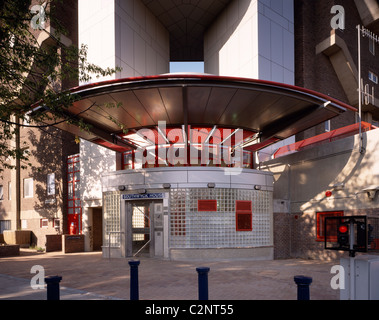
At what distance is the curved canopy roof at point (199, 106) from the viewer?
47.5 feet

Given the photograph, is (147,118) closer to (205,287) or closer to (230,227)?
(230,227)

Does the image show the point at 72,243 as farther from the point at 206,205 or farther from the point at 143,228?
the point at 206,205

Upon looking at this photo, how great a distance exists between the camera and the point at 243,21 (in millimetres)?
25062

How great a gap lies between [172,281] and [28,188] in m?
21.9

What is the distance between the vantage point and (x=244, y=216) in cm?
1647

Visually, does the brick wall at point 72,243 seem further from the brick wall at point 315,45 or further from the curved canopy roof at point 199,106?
the brick wall at point 315,45

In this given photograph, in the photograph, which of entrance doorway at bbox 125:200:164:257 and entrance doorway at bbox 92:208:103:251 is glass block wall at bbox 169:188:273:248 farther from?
entrance doorway at bbox 92:208:103:251

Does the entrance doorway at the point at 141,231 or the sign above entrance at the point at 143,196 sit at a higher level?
the sign above entrance at the point at 143,196

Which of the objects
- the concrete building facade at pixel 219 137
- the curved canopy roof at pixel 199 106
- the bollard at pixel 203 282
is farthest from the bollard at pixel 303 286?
the concrete building facade at pixel 219 137

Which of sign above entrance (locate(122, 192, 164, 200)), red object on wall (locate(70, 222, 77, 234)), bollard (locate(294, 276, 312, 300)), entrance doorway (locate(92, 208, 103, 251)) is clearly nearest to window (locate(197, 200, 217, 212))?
sign above entrance (locate(122, 192, 164, 200))

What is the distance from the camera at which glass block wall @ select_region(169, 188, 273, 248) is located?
15734 millimetres

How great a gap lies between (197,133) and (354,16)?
66.4 ft

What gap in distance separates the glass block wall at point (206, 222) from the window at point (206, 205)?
0.14 metres
